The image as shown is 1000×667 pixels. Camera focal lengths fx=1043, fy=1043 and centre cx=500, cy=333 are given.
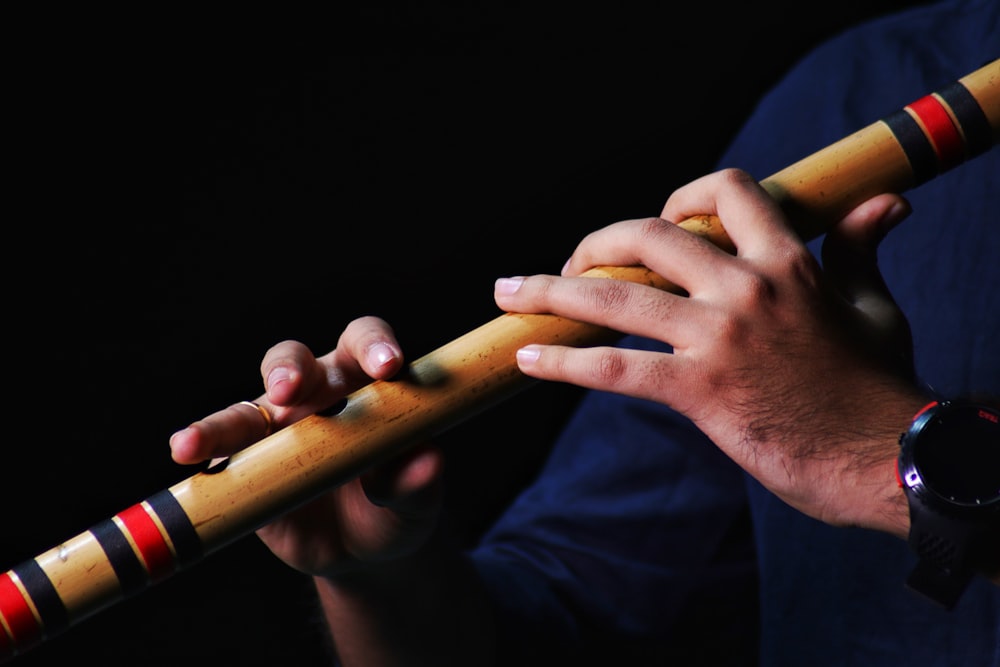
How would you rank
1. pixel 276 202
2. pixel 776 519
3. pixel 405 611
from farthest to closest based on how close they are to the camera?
1. pixel 276 202
2. pixel 776 519
3. pixel 405 611

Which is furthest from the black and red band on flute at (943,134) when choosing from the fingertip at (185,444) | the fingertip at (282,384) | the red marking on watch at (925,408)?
the fingertip at (185,444)

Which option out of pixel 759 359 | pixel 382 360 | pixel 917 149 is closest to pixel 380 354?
pixel 382 360

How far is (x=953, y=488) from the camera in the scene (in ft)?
3.12

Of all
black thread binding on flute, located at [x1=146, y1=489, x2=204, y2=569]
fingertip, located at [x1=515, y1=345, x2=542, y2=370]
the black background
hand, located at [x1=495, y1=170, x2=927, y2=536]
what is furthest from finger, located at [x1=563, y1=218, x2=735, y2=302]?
the black background

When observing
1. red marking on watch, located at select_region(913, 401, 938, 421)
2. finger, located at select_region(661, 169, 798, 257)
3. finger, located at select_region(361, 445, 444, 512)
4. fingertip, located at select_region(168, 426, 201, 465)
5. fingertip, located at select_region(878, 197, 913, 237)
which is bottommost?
red marking on watch, located at select_region(913, 401, 938, 421)


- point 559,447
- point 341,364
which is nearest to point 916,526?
point 341,364

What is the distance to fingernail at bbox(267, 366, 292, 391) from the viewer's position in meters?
1.01

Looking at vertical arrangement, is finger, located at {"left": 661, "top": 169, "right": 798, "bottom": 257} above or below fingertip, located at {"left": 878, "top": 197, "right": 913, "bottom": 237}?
above

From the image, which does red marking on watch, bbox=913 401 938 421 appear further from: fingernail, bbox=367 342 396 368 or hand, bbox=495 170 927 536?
fingernail, bbox=367 342 396 368

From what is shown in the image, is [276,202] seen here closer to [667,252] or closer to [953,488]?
[667,252]

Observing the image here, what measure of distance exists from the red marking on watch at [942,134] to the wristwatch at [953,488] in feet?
0.91

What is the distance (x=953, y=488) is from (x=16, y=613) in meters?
0.87

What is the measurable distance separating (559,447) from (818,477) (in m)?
0.88

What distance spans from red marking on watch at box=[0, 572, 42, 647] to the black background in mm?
829
